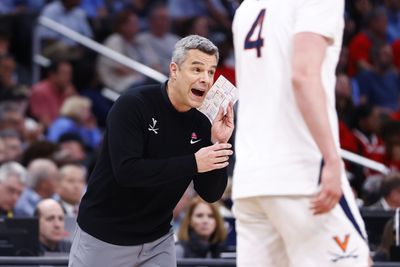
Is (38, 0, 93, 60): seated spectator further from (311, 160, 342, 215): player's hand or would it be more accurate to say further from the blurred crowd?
(311, 160, 342, 215): player's hand

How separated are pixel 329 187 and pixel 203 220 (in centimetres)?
482

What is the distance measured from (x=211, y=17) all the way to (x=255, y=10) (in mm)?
10601

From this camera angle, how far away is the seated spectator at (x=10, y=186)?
909 centimetres

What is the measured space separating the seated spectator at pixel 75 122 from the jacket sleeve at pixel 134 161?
6249 mm

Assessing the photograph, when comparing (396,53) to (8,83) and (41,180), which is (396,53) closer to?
(8,83)

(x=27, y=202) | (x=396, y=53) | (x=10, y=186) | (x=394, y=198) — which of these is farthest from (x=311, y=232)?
(x=396, y=53)

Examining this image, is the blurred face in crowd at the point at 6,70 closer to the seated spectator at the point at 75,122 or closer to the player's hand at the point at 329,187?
the seated spectator at the point at 75,122

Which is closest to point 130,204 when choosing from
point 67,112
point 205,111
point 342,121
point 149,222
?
point 149,222

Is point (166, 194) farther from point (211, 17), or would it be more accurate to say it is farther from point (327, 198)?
point (211, 17)

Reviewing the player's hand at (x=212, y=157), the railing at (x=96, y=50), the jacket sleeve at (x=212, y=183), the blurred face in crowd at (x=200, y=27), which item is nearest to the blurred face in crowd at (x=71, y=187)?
the railing at (x=96, y=50)

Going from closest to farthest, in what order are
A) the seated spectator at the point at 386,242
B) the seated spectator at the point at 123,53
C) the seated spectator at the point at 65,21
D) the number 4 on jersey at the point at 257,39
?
the number 4 on jersey at the point at 257,39, the seated spectator at the point at 386,242, the seated spectator at the point at 123,53, the seated spectator at the point at 65,21

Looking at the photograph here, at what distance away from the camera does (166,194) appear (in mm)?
5133

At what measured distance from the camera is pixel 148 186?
4914 millimetres

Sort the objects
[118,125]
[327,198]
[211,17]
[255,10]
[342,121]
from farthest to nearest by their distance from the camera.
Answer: [211,17], [342,121], [118,125], [255,10], [327,198]
